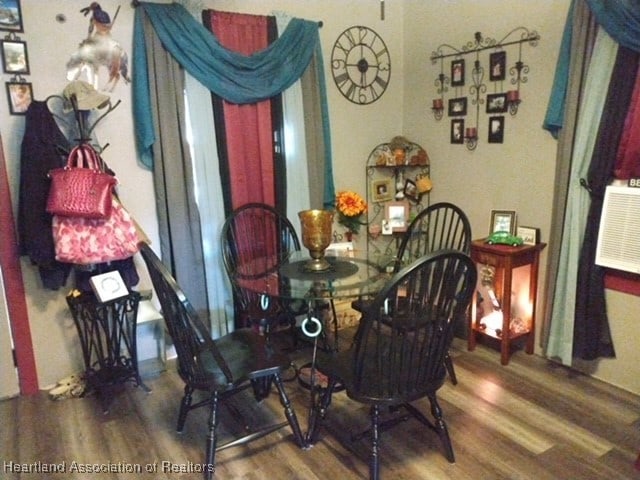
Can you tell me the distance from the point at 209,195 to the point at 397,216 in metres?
1.43

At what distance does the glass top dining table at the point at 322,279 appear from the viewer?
81.2 inches

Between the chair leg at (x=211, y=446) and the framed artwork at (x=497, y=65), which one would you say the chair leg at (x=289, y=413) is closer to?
the chair leg at (x=211, y=446)

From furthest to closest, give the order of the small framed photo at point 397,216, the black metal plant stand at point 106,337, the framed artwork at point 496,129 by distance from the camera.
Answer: the small framed photo at point 397,216 < the framed artwork at point 496,129 < the black metal plant stand at point 106,337

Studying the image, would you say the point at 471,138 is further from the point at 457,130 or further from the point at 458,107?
the point at 458,107

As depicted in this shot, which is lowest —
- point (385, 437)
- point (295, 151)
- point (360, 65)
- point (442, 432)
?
point (385, 437)

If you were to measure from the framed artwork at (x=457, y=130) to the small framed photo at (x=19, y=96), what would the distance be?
262cm

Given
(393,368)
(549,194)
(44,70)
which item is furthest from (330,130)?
(393,368)

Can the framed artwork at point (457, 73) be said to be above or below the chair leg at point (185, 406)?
above

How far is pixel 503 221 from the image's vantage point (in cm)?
306

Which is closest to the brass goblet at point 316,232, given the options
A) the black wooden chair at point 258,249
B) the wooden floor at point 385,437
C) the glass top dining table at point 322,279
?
the glass top dining table at point 322,279

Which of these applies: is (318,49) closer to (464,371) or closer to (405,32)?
(405,32)

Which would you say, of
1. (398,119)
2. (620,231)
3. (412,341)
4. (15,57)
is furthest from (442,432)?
(15,57)

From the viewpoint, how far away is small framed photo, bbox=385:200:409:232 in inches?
140

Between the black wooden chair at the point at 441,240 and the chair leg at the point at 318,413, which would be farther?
the black wooden chair at the point at 441,240
